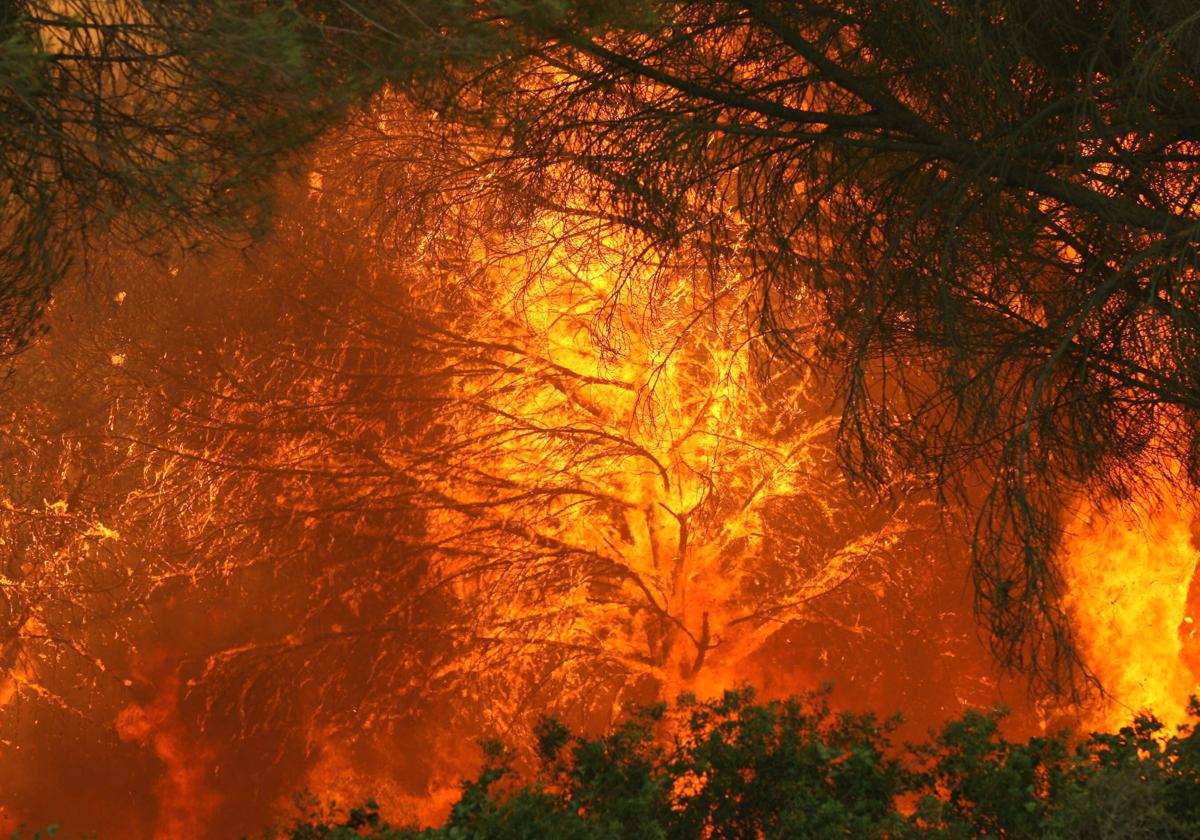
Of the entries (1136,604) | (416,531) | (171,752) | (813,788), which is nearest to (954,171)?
(813,788)

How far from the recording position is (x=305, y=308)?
9.74 metres

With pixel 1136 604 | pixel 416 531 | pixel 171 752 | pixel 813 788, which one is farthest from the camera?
pixel 416 531

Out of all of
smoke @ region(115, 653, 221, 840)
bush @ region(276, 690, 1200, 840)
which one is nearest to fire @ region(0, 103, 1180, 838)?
smoke @ region(115, 653, 221, 840)

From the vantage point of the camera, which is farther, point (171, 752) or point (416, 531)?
point (416, 531)

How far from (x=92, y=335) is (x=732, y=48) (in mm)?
5536

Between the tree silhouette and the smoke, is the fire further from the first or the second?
the tree silhouette

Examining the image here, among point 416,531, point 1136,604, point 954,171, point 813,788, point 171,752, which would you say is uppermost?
point 1136,604

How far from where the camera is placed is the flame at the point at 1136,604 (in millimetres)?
8875

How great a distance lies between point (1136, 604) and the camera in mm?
8977

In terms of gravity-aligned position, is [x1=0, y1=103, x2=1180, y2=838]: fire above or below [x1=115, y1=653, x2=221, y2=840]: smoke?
above

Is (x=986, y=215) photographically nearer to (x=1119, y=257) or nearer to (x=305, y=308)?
(x=1119, y=257)

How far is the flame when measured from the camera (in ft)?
29.1

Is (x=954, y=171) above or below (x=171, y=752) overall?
above

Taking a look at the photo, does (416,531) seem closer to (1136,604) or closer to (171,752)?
(171,752)
